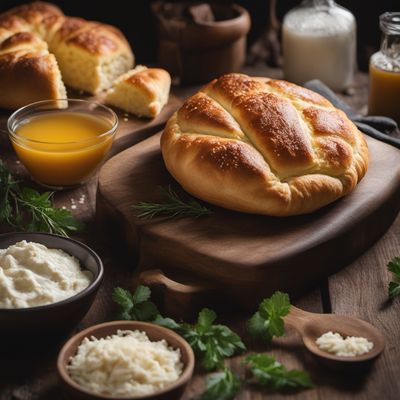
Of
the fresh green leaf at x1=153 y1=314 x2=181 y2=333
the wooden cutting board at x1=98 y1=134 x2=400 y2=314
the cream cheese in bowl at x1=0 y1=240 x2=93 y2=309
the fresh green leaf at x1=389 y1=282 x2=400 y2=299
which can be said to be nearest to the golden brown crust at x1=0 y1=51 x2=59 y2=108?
the wooden cutting board at x1=98 y1=134 x2=400 y2=314

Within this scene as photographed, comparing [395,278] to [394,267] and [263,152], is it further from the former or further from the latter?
[263,152]

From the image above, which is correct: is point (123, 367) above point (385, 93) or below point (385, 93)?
above

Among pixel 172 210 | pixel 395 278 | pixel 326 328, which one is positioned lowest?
pixel 395 278

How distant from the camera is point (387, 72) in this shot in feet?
16.0

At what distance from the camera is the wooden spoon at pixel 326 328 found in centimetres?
303

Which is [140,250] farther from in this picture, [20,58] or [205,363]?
[20,58]

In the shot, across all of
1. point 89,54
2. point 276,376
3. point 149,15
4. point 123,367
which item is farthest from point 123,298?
point 149,15

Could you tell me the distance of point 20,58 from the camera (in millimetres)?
4758

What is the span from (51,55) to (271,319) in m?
2.44

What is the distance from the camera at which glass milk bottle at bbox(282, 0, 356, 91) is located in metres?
5.34

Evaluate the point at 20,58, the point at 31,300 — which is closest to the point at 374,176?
the point at 31,300

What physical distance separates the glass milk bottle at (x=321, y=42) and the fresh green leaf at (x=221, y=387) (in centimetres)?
308

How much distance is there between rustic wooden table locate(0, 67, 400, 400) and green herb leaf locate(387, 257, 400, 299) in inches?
1.6

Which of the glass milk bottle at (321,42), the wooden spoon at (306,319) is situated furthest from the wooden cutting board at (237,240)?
the glass milk bottle at (321,42)
